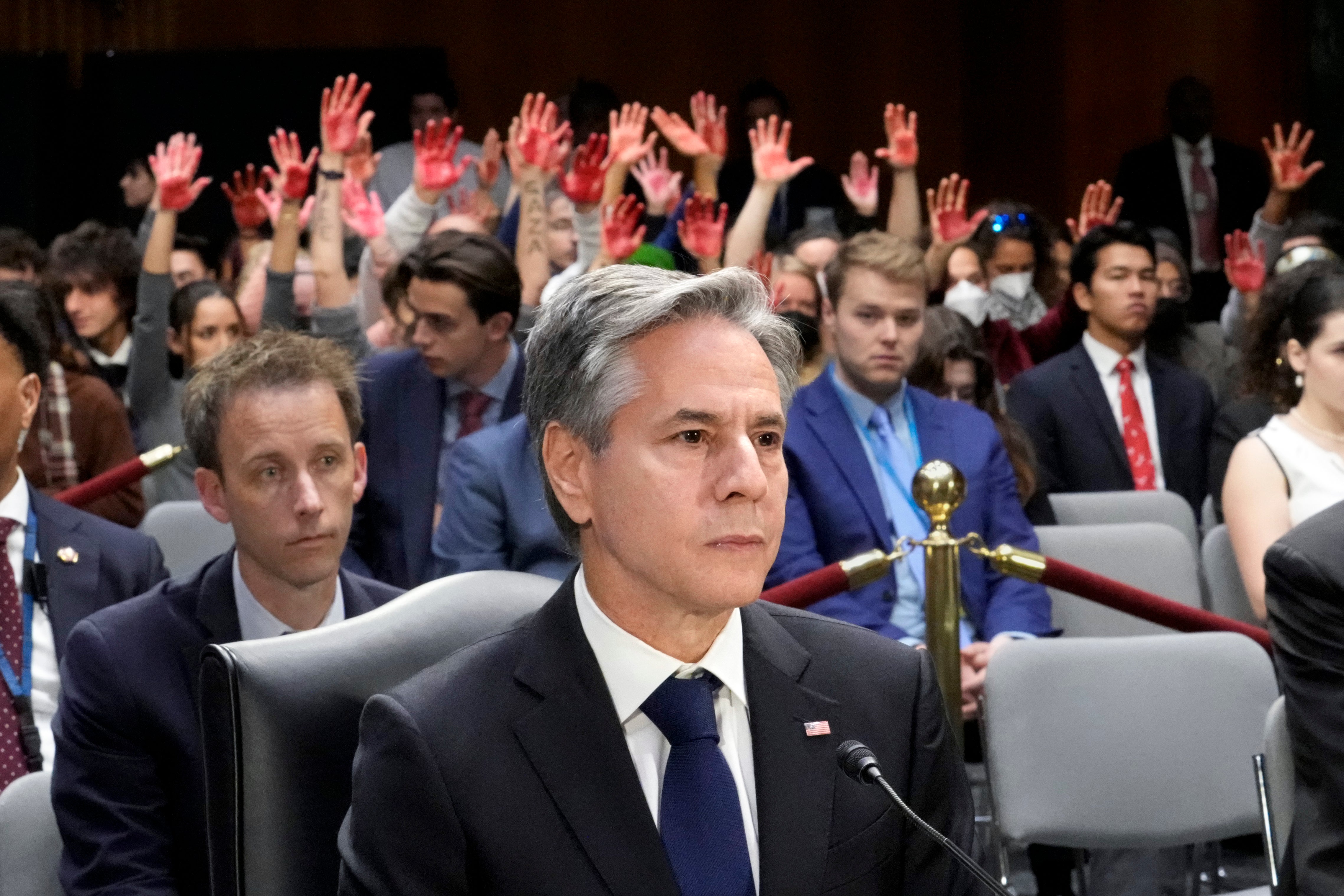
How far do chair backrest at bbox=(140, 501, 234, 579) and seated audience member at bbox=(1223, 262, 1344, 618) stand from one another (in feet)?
7.27

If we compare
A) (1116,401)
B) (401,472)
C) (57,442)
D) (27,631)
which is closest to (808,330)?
(1116,401)

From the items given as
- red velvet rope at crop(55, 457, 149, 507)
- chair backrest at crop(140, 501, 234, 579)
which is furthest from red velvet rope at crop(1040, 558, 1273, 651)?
red velvet rope at crop(55, 457, 149, 507)

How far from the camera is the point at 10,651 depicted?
2715 mm

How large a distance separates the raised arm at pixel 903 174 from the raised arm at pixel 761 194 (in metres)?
0.38

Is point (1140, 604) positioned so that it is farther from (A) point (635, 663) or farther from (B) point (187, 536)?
(B) point (187, 536)

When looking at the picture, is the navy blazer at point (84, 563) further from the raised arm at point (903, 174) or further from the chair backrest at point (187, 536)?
the raised arm at point (903, 174)

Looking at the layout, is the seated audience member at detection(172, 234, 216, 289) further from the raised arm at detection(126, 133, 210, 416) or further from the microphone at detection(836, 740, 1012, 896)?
the microphone at detection(836, 740, 1012, 896)

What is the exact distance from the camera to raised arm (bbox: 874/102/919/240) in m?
5.95

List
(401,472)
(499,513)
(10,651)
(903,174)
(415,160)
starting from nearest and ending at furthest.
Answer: (10,651) < (499,513) < (401,472) < (903,174) < (415,160)

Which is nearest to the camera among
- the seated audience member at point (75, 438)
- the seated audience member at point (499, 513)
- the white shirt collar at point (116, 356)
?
the seated audience member at point (499, 513)

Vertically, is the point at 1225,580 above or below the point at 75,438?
below

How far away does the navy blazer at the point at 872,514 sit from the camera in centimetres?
364

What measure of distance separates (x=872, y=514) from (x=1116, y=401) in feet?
5.43

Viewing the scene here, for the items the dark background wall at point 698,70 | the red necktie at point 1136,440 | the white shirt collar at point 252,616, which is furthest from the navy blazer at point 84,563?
the dark background wall at point 698,70
